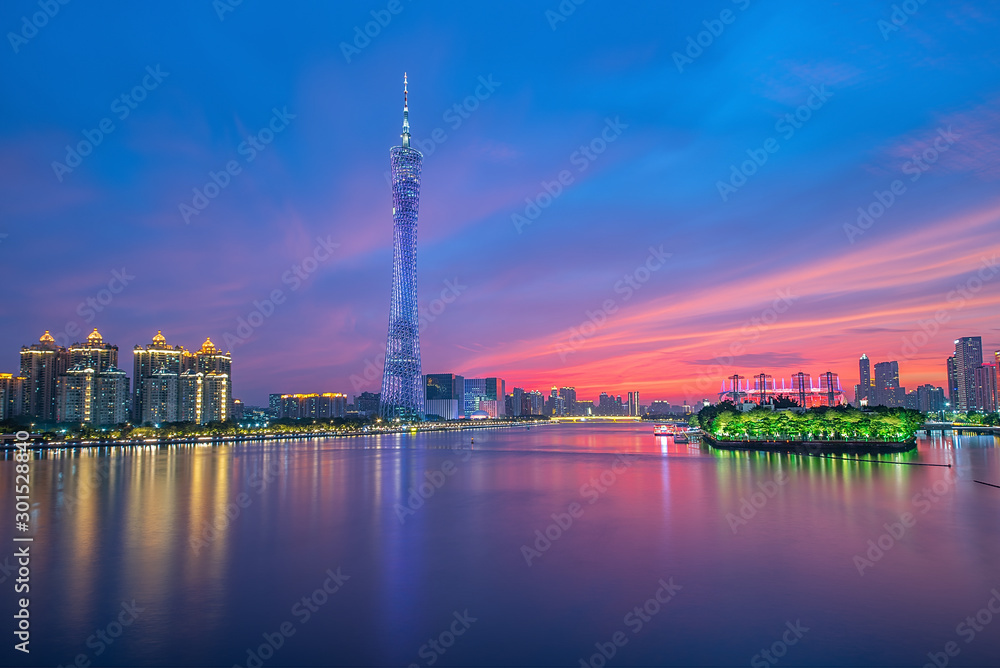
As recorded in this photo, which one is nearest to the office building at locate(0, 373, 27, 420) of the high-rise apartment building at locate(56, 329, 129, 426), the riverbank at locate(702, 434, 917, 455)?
the high-rise apartment building at locate(56, 329, 129, 426)

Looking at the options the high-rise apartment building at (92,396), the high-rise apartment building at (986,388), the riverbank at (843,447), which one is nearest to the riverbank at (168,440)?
the high-rise apartment building at (92,396)

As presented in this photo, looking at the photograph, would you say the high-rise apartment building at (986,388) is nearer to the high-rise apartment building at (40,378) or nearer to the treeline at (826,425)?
the treeline at (826,425)

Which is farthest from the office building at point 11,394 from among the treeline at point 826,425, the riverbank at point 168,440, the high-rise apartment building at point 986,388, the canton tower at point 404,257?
the high-rise apartment building at point 986,388

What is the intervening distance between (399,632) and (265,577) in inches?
145

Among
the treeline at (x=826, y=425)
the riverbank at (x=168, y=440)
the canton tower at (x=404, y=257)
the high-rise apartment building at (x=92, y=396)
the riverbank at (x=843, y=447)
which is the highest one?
the canton tower at (x=404, y=257)

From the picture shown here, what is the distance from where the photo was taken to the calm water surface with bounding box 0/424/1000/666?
8023 millimetres

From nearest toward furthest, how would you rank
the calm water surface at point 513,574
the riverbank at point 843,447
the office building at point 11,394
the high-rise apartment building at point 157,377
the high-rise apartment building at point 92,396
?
the calm water surface at point 513,574 → the riverbank at point 843,447 → the high-rise apartment building at point 92,396 → the office building at point 11,394 → the high-rise apartment building at point 157,377

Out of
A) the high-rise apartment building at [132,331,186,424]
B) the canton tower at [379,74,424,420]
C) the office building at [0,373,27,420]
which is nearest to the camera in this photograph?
the canton tower at [379,74,424,420]

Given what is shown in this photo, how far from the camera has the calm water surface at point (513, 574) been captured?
26.3 ft

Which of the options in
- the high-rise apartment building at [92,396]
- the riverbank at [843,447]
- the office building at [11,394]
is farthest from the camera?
the office building at [11,394]

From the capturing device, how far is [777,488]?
21.3 metres

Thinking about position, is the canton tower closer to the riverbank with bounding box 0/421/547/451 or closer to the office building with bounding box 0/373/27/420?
the riverbank with bounding box 0/421/547/451

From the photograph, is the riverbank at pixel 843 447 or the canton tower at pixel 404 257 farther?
the canton tower at pixel 404 257

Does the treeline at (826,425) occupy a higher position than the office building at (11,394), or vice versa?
the office building at (11,394)
